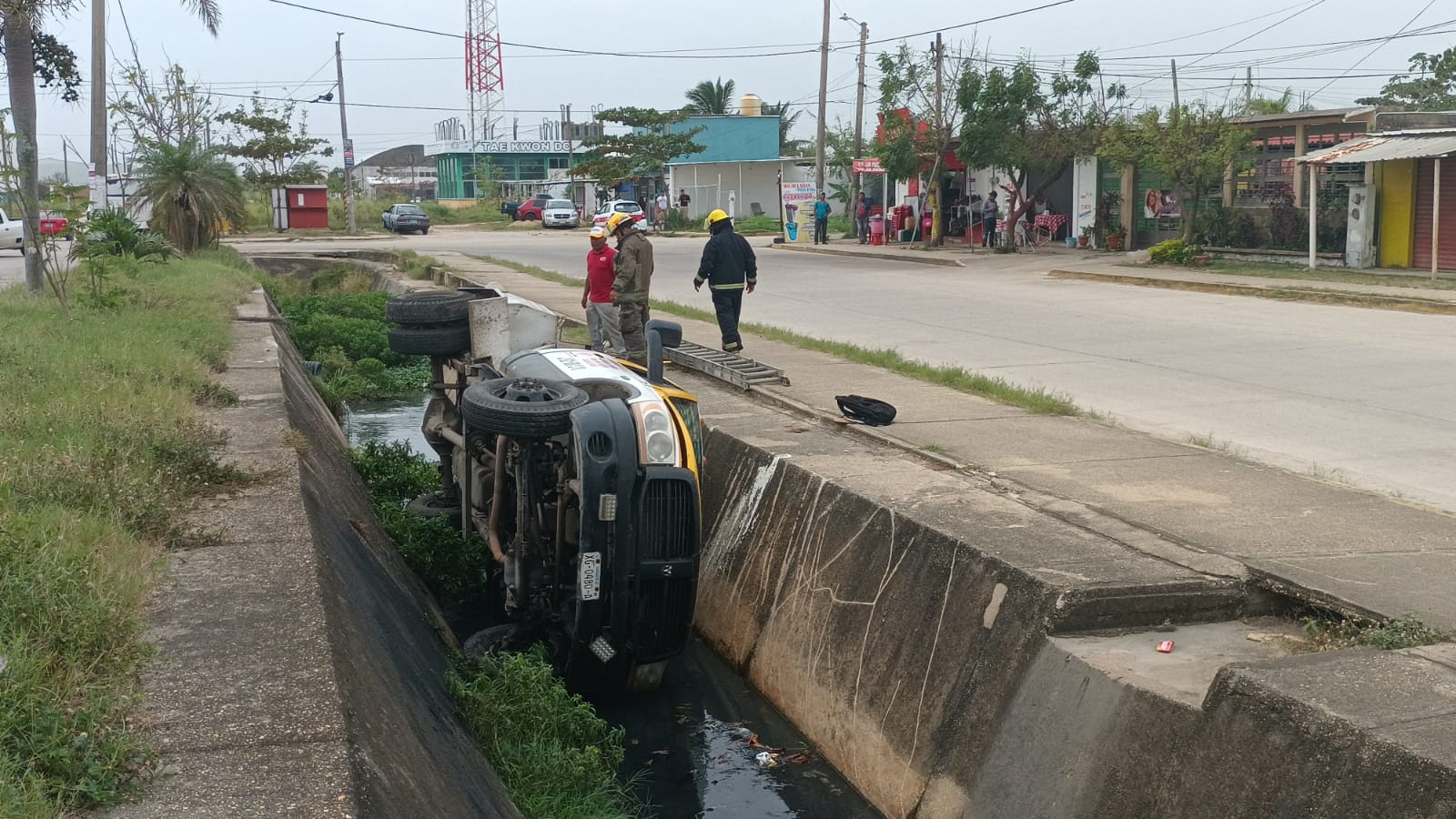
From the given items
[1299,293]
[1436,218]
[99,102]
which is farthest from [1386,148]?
[99,102]

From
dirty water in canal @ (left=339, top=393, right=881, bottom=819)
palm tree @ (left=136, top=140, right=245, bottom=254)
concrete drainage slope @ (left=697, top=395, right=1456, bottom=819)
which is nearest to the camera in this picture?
concrete drainage slope @ (left=697, top=395, right=1456, bottom=819)

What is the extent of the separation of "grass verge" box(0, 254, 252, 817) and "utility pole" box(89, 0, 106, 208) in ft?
41.5

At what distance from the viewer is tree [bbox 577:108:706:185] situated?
206ft

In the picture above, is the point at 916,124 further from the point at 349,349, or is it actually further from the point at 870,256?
the point at 349,349

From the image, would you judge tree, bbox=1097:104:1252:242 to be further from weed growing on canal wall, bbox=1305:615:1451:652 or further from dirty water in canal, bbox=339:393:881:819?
weed growing on canal wall, bbox=1305:615:1451:652

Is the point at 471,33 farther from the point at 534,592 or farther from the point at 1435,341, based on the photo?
the point at 534,592

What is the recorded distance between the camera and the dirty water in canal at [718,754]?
6309 mm

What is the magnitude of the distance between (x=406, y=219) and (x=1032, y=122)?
3058 cm

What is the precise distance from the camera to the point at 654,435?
21.0ft

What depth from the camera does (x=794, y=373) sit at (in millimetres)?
12820

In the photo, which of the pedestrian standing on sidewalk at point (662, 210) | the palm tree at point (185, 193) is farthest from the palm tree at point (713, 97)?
the palm tree at point (185, 193)

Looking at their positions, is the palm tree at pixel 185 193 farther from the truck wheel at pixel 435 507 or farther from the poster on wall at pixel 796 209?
the poster on wall at pixel 796 209

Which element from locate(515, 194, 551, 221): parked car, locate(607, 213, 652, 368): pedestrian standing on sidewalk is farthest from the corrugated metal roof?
locate(515, 194, 551, 221): parked car

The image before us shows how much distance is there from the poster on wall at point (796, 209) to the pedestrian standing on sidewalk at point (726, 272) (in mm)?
31138
